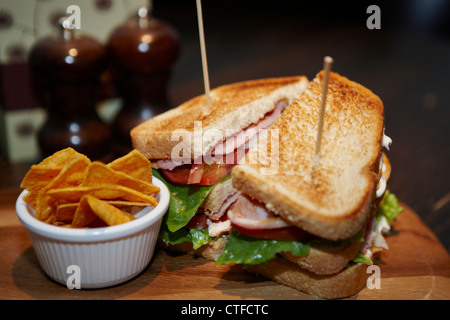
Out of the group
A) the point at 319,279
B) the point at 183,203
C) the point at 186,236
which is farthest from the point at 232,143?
the point at 319,279

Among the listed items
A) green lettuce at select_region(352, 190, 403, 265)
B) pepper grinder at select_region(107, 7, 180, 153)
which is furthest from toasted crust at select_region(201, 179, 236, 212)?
pepper grinder at select_region(107, 7, 180, 153)

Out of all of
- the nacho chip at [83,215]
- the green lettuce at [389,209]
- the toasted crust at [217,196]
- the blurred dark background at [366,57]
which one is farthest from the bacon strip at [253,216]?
the blurred dark background at [366,57]

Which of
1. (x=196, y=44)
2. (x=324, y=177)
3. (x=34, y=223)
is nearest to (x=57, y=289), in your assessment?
(x=34, y=223)

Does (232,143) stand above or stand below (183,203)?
above

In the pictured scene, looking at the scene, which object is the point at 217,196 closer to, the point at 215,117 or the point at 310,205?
the point at 215,117

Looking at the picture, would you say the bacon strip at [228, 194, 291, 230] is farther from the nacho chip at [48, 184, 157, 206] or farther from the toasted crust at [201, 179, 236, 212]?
the nacho chip at [48, 184, 157, 206]

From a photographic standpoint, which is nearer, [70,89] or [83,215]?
[83,215]

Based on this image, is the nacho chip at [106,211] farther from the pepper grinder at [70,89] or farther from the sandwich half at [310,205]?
the pepper grinder at [70,89]

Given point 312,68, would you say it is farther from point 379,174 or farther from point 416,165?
point 379,174
